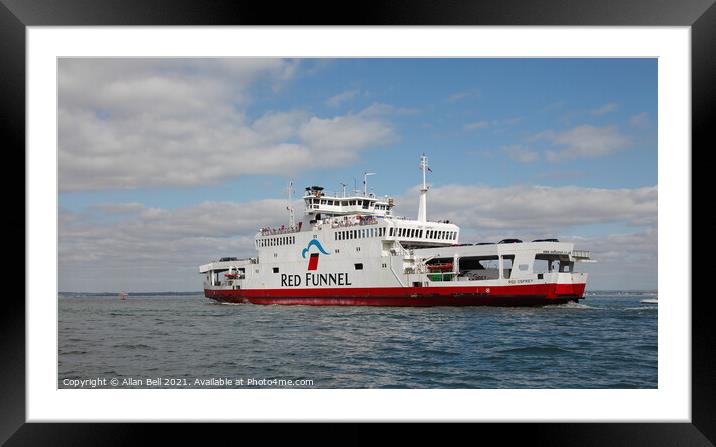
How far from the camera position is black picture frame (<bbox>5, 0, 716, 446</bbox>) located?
7082 millimetres

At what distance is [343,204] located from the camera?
35.6 meters

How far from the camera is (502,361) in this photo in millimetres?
12664

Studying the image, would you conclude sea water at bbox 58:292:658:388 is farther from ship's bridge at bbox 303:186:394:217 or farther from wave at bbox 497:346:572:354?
ship's bridge at bbox 303:186:394:217

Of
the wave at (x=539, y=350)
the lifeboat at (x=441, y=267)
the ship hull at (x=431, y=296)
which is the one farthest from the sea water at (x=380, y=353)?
the lifeboat at (x=441, y=267)

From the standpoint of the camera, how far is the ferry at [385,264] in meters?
24.2

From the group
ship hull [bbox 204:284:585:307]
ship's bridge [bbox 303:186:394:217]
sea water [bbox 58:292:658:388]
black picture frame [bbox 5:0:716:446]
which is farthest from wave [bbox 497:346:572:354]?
ship's bridge [bbox 303:186:394:217]

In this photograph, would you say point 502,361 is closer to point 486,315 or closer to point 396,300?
point 486,315

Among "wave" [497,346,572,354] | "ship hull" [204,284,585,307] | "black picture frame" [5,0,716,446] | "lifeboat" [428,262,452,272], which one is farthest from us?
"lifeboat" [428,262,452,272]

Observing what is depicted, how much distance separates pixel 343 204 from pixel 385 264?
8.46 meters

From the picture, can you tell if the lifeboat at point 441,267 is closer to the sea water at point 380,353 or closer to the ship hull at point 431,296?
the ship hull at point 431,296

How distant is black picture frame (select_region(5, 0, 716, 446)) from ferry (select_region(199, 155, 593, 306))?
16687 mm

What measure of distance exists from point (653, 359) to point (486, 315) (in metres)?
8.55
